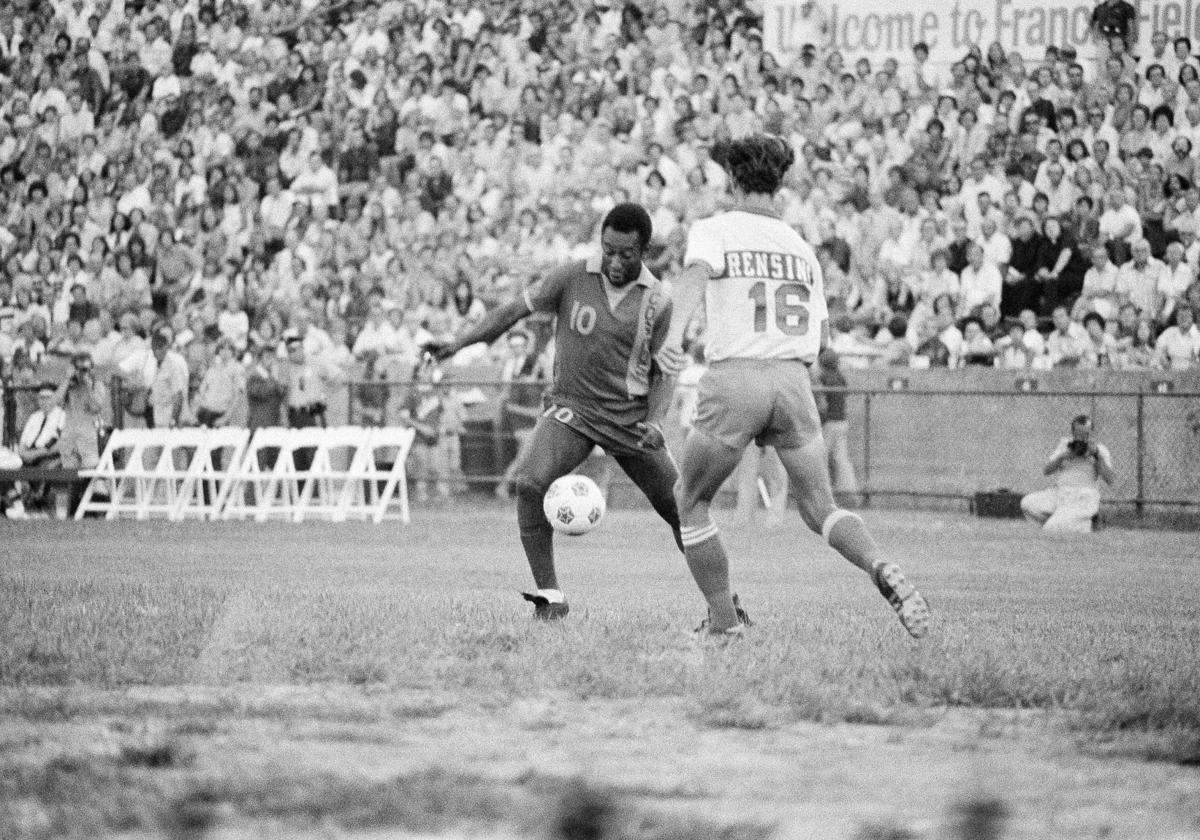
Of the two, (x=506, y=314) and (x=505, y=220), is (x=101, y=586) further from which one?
(x=505, y=220)

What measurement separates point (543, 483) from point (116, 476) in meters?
13.3

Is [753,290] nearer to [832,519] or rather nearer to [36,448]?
[832,519]

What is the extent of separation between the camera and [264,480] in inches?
912

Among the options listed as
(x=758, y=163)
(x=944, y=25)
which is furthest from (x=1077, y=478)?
(x=758, y=163)

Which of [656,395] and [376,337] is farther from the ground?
[376,337]

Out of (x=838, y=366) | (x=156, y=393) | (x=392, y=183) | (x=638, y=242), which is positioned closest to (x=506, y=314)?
(x=638, y=242)

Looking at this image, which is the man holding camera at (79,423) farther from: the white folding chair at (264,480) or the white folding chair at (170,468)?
the white folding chair at (264,480)

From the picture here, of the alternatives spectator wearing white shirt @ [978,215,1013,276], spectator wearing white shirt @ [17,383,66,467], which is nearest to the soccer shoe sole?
spectator wearing white shirt @ [978,215,1013,276]

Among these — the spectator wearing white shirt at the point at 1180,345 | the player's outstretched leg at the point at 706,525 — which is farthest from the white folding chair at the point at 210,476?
the player's outstretched leg at the point at 706,525

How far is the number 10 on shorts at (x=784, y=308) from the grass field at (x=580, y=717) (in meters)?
1.36

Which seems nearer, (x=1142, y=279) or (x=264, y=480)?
(x=1142, y=279)

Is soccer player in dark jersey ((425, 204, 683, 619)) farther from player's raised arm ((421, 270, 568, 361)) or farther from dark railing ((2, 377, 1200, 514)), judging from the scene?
dark railing ((2, 377, 1200, 514))

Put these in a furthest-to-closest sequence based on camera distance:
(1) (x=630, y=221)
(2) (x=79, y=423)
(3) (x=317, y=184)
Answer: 1. (3) (x=317, y=184)
2. (2) (x=79, y=423)
3. (1) (x=630, y=221)

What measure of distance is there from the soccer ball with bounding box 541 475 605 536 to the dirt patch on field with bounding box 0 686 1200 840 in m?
3.79
